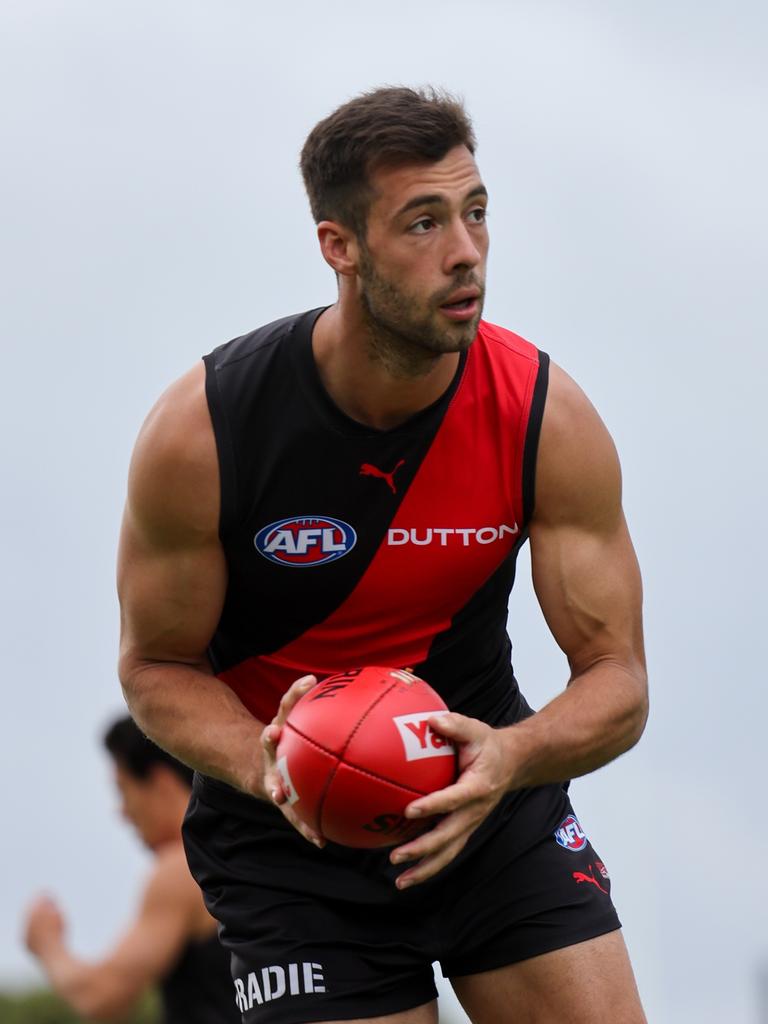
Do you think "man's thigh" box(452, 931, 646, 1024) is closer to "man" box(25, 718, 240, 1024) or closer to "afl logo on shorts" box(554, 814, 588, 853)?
"afl logo on shorts" box(554, 814, 588, 853)

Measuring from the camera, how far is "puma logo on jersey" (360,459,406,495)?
5.55 metres

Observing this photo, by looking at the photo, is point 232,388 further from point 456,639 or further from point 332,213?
point 456,639

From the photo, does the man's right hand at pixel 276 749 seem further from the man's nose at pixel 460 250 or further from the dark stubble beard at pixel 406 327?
the man's nose at pixel 460 250

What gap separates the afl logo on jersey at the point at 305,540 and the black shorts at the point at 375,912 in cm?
71

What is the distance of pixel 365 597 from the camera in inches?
220

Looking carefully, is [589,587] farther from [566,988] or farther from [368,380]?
[566,988]

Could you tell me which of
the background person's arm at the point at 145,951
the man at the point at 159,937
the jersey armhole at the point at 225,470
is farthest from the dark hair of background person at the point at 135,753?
the jersey armhole at the point at 225,470

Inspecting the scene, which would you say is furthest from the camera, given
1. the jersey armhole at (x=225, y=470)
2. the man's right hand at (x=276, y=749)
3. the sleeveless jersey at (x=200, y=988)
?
the sleeveless jersey at (x=200, y=988)

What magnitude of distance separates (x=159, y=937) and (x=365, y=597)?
268 cm

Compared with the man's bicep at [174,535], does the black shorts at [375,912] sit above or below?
below

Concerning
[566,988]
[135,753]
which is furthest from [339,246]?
[135,753]

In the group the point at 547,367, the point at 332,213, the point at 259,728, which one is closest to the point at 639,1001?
the point at 259,728

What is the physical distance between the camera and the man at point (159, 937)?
761 centimetres

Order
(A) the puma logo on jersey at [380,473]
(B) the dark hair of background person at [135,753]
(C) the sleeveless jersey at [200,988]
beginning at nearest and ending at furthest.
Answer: (A) the puma logo on jersey at [380,473], (C) the sleeveless jersey at [200,988], (B) the dark hair of background person at [135,753]
